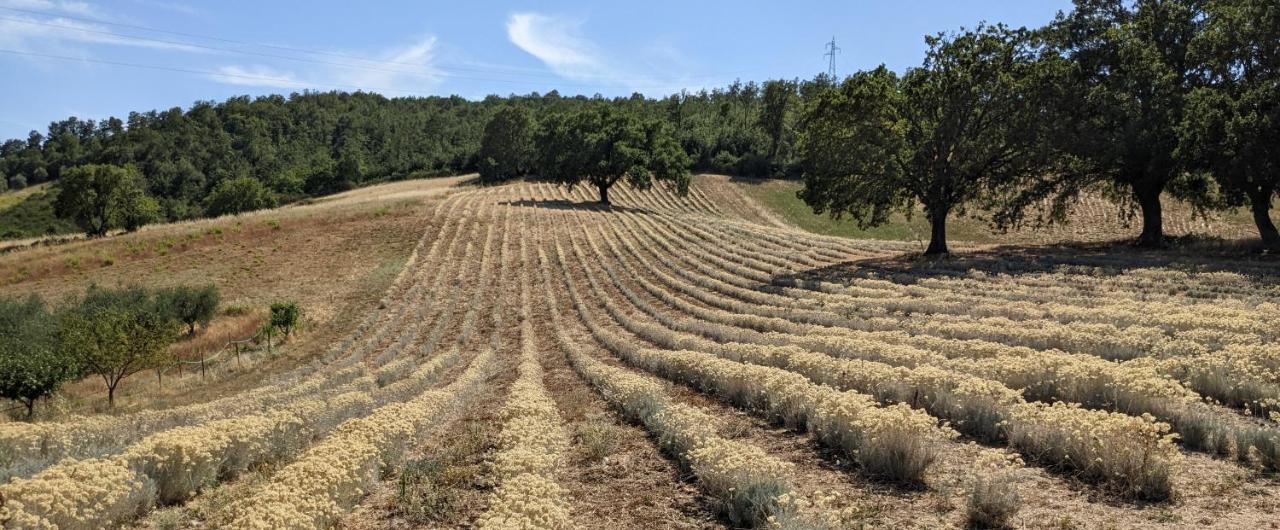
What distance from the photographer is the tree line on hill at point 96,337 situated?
24.3m

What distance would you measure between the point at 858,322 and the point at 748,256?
2185 cm

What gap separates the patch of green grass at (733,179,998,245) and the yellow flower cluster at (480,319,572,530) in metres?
51.0

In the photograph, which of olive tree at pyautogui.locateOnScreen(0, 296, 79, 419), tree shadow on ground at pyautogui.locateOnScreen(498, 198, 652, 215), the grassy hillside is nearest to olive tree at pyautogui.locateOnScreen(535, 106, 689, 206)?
tree shadow on ground at pyautogui.locateOnScreen(498, 198, 652, 215)

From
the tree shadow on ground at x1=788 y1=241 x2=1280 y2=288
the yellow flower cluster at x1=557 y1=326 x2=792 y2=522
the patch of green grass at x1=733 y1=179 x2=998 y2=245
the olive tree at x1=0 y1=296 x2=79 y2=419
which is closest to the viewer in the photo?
the yellow flower cluster at x1=557 y1=326 x2=792 y2=522

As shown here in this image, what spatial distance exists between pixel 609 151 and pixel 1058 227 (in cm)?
4588

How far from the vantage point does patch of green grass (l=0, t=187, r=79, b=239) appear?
104 meters

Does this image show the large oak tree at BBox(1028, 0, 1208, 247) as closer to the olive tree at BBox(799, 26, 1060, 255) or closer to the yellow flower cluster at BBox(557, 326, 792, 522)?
the olive tree at BBox(799, 26, 1060, 255)

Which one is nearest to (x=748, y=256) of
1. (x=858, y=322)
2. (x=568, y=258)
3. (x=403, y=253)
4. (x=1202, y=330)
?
(x=568, y=258)

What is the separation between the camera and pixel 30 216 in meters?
118

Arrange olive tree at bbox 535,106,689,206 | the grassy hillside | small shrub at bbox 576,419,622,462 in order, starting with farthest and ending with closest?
olive tree at bbox 535,106,689,206
the grassy hillside
small shrub at bbox 576,419,622,462

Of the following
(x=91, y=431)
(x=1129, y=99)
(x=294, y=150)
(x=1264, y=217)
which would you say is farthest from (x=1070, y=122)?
(x=294, y=150)

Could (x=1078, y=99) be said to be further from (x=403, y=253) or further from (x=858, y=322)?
(x=403, y=253)

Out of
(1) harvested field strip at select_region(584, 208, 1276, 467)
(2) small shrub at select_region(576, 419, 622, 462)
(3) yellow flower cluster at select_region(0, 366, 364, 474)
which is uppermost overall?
(1) harvested field strip at select_region(584, 208, 1276, 467)

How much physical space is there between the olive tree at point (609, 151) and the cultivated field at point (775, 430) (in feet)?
169
